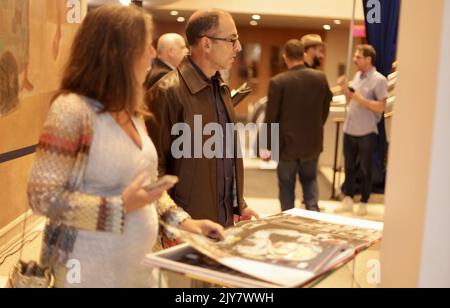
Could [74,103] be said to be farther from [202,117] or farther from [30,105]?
[30,105]

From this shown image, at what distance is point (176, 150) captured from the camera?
7.31 feet

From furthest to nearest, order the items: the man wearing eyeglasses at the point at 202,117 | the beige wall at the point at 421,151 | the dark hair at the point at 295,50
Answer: the dark hair at the point at 295,50
the man wearing eyeglasses at the point at 202,117
the beige wall at the point at 421,151

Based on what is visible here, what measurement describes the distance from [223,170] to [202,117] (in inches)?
9.1

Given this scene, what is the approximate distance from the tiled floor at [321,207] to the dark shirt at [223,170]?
22.4 inches

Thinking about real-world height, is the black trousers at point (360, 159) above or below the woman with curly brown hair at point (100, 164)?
below

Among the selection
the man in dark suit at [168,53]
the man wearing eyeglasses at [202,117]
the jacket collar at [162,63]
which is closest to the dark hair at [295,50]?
the man in dark suit at [168,53]

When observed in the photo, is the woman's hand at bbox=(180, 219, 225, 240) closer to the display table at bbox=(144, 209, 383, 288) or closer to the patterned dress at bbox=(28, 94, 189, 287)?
the display table at bbox=(144, 209, 383, 288)

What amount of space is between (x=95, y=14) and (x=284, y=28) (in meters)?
13.7

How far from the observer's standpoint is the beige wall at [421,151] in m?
1.02

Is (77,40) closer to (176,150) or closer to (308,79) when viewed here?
(176,150)

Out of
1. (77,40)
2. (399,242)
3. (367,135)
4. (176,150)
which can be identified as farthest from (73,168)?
(367,135)

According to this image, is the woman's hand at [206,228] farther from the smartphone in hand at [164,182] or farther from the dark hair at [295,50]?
the dark hair at [295,50]

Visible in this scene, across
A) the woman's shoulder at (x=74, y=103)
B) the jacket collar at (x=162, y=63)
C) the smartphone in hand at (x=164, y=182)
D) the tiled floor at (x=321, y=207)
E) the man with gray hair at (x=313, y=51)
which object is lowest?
the tiled floor at (x=321, y=207)

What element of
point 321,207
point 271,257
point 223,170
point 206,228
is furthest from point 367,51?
point 271,257
